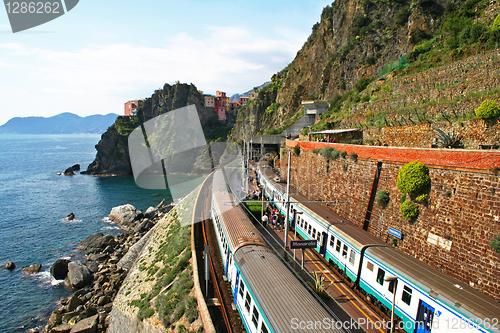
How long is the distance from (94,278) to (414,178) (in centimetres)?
2565

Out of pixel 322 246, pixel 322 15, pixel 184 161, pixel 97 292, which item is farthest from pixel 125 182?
pixel 322 246

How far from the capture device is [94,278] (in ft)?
78.2

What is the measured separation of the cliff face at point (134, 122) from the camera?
276 ft

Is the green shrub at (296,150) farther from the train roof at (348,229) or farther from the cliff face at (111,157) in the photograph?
the cliff face at (111,157)

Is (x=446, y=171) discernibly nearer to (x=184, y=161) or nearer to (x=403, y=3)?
(x=403, y=3)

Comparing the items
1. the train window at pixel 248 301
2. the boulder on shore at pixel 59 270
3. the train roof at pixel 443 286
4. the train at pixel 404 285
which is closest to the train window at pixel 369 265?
the train at pixel 404 285

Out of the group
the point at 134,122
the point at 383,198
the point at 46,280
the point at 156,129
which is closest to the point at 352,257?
the point at 383,198

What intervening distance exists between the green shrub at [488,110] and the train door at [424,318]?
9.90 m

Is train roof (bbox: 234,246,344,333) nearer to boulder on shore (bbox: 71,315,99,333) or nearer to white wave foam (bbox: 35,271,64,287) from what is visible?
boulder on shore (bbox: 71,315,99,333)

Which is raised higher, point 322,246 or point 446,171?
point 446,171

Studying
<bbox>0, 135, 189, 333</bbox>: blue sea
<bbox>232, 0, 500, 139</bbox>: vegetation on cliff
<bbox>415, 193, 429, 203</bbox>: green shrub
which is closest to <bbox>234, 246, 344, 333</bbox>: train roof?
<bbox>415, 193, 429, 203</bbox>: green shrub

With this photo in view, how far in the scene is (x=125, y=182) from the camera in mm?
70750

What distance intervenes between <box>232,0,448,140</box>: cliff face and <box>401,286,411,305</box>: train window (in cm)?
3400

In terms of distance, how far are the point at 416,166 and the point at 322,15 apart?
197ft
